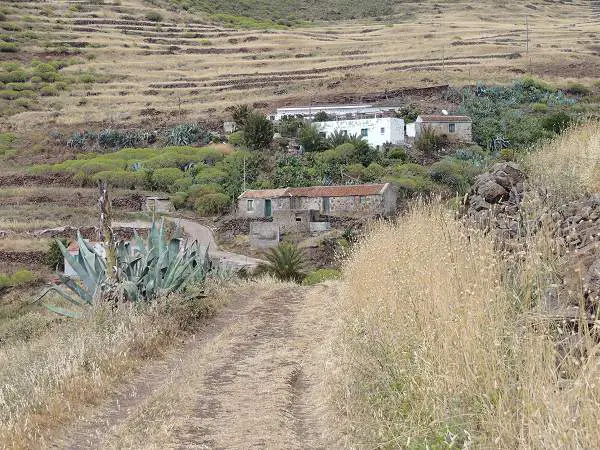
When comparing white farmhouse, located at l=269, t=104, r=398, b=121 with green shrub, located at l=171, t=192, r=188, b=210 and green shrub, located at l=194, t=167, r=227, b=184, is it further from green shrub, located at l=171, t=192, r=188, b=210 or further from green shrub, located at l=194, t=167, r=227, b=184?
green shrub, located at l=171, t=192, r=188, b=210

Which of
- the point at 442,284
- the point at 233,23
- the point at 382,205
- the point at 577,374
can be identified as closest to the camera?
the point at 577,374

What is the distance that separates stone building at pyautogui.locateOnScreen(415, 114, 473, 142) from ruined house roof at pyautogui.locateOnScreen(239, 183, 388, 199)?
1357cm

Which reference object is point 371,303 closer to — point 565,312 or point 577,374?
point 565,312

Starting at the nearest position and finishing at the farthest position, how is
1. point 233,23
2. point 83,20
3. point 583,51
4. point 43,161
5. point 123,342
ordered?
point 123,342, point 43,161, point 583,51, point 83,20, point 233,23

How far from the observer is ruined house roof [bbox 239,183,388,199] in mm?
42156

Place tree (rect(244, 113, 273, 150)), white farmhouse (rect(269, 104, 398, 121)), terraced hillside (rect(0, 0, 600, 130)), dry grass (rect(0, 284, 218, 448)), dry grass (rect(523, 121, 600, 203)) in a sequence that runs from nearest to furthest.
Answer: dry grass (rect(0, 284, 218, 448))
dry grass (rect(523, 121, 600, 203))
tree (rect(244, 113, 273, 150))
white farmhouse (rect(269, 104, 398, 121))
terraced hillside (rect(0, 0, 600, 130))

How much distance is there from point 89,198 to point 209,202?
7.85 meters

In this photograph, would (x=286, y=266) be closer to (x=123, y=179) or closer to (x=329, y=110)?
(x=123, y=179)

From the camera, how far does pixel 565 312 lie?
4.92 m

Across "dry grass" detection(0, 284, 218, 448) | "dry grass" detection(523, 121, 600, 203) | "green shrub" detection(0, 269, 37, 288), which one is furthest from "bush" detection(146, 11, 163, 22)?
"dry grass" detection(523, 121, 600, 203)

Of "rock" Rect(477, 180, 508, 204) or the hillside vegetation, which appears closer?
the hillside vegetation

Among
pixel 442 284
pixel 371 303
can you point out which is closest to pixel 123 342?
pixel 371 303

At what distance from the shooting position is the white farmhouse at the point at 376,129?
5481 cm

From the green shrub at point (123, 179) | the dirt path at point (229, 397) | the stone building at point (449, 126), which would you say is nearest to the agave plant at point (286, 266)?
the dirt path at point (229, 397)
